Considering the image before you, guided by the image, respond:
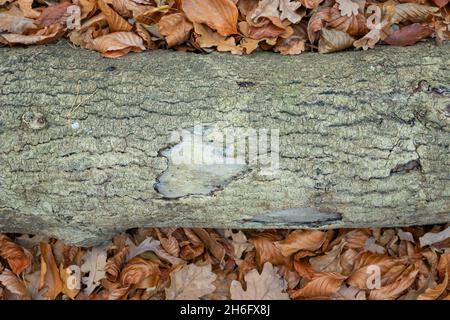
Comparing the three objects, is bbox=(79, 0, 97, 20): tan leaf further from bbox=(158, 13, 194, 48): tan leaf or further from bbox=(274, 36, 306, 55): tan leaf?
bbox=(274, 36, 306, 55): tan leaf

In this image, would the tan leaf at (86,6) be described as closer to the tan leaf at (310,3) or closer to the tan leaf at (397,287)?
the tan leaf at (310,3)

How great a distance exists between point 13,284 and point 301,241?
1586 mm

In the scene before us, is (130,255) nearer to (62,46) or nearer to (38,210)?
(38,210)

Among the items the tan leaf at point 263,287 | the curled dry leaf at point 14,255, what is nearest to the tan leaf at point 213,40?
the tan leaf at point 263,287

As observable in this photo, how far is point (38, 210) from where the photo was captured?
200cm

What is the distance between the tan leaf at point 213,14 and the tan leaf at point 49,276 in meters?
1.48

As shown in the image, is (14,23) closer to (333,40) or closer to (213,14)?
(213,14)

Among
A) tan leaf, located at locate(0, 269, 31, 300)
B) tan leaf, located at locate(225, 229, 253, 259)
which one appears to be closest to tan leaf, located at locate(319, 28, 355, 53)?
tan leaf, located at locate(225, 229, 253, 259)

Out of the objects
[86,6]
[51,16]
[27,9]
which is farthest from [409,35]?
[27,9]

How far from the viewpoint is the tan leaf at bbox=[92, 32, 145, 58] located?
2066 mm

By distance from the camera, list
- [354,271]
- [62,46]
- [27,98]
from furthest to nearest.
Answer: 1. [354,271]
2. [62,46]
3. [27,98]

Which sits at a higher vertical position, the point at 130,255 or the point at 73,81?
the point at 73,81
